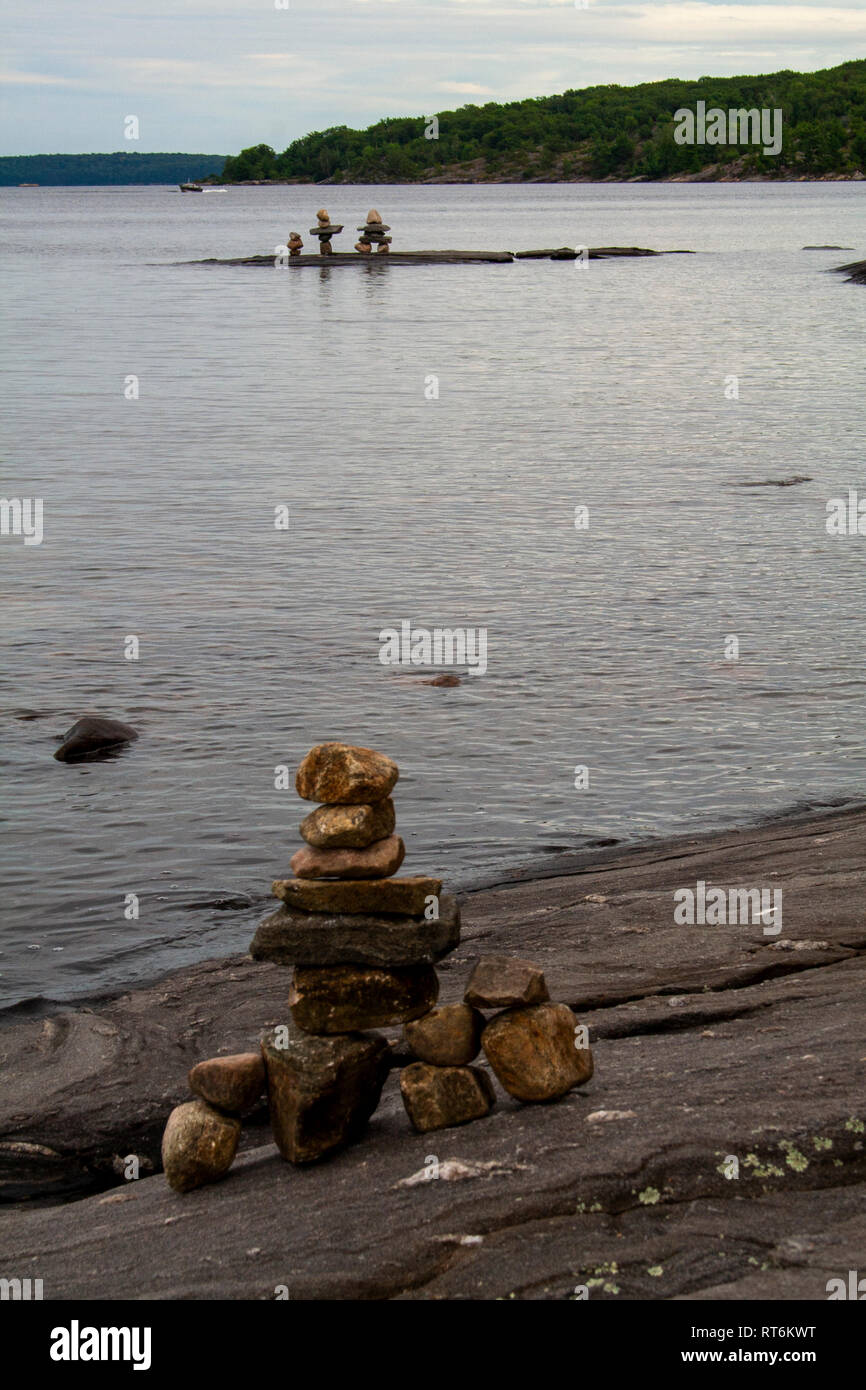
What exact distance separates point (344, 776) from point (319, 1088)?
1.53 meters

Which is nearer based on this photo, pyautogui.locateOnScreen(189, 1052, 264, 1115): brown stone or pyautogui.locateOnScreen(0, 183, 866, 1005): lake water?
pyautogui.locateOnScreen(189, 1052, 264, 1115): brown stone

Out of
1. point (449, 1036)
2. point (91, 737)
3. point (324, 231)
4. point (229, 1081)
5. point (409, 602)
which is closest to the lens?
point (449, 1036)

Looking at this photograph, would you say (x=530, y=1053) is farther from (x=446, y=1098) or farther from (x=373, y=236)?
(x=373, y=236)

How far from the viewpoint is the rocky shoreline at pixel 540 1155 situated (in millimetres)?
6336

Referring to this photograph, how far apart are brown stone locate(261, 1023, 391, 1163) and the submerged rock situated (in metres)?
8.62

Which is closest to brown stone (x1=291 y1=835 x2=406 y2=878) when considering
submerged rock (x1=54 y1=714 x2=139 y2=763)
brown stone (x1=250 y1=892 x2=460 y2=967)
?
brown stone (x1=250 y1=892 x2=460 y2=967)

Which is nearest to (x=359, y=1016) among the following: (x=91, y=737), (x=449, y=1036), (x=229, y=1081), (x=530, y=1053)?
(x=449, y=1036)

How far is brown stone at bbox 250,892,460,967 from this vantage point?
307 inches

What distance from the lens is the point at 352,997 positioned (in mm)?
7828

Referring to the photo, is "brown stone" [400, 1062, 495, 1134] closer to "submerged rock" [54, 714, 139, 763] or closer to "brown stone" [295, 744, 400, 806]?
"brown stone" [295, 744, 400, 806]

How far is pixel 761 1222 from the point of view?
6.40 meters

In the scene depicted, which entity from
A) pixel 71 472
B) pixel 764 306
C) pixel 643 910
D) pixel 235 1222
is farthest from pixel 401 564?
pixel 764 306

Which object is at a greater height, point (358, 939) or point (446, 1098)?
point (358, 939)

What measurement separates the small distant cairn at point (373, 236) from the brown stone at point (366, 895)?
95.6m
